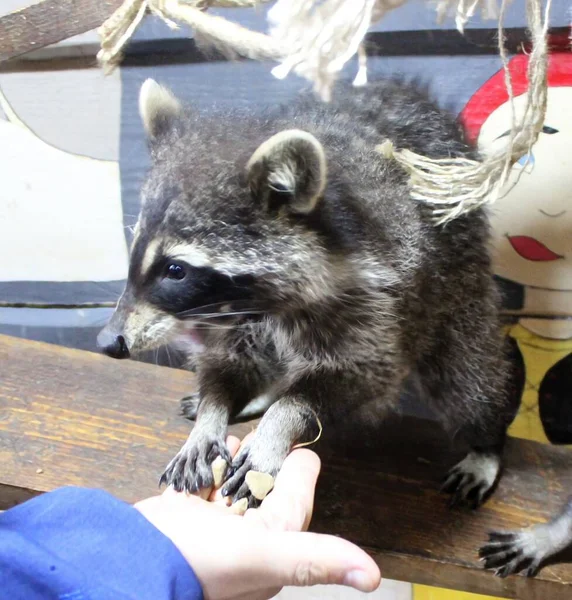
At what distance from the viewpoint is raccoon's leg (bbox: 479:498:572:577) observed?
3.47 ft

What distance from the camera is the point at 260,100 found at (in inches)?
56.3

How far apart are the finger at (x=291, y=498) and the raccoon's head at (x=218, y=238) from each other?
0.23 metres

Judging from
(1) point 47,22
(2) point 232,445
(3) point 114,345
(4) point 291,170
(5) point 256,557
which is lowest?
(2) point 232,445

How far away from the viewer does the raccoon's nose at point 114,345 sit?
88 centimetres

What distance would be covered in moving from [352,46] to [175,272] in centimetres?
38

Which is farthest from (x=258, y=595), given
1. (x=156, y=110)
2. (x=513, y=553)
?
Answer: (x=156, y=110)

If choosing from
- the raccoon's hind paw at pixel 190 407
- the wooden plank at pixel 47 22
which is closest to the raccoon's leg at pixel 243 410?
the raccoon's hind paw at pixel 190 407

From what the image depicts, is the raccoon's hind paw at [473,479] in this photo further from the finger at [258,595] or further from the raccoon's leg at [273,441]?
the finger at [258,595]

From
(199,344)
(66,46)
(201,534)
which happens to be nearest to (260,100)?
(66,46)

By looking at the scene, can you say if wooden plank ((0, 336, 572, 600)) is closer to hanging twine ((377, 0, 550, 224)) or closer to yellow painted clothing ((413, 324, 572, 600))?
yellow painted clothing ((413, 324, 572, 600))

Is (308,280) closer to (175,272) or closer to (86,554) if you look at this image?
(175,272)

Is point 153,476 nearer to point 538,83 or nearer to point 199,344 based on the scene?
point 199,344

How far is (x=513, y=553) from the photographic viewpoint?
1.06 m

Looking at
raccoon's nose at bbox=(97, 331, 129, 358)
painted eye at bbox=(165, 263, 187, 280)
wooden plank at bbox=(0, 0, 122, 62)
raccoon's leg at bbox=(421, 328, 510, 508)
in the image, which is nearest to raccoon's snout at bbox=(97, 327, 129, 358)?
raccoon's nose at bbox=(97, 331, 129, 358)
